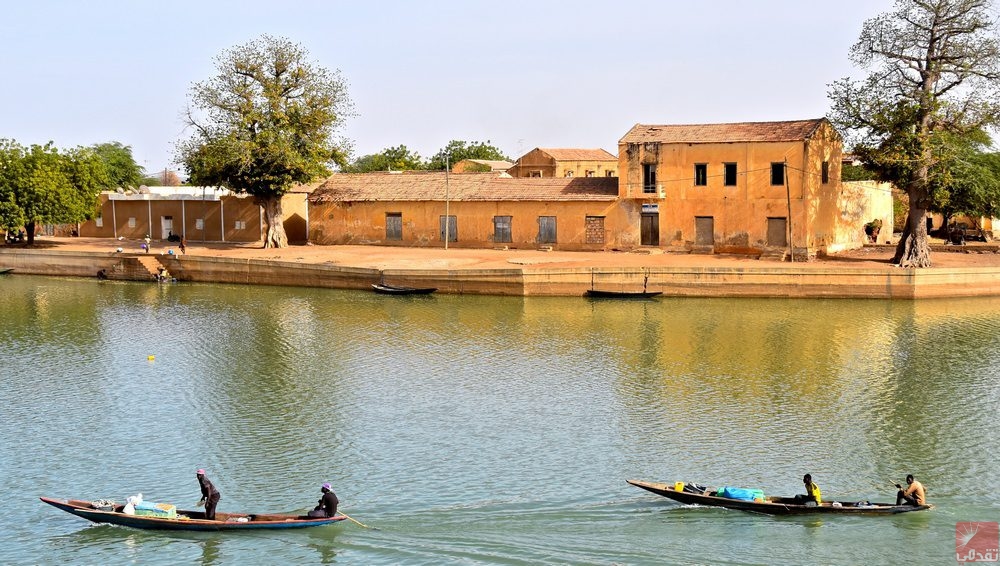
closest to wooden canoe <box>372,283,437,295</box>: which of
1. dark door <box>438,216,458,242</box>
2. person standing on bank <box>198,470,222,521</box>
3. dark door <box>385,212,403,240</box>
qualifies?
dark door <box>438,216,458,242</box>

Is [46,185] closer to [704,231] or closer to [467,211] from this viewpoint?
[467,211]

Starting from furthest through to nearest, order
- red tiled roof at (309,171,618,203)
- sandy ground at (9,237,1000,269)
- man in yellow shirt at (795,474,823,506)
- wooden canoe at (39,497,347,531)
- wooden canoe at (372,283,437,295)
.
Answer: red tiled roof at (309,171,618,203)
sandy ground at (9,237,1000,269)
wooden canoe at (372,283,437,295)
man in yellow shirt at (795,474,823,506)
wooden canoe at (39,497,347,531)

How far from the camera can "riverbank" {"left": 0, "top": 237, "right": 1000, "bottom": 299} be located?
3719 cm

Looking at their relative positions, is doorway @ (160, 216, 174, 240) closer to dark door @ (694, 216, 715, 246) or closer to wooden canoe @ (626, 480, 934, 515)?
dark door @ (694, 216, 715, 246)

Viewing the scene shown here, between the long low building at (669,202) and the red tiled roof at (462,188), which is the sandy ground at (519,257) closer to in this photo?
the long low building at (669,202)

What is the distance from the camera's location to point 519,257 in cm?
4266

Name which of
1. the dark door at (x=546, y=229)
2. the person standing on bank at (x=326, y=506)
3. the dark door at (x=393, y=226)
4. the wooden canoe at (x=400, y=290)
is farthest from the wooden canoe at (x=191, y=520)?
the dark door at (x=393, y=226)

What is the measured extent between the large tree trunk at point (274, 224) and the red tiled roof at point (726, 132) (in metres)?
16.6

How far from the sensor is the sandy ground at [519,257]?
39844 mm

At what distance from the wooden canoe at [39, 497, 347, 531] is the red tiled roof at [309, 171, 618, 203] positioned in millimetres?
30788

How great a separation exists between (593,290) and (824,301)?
336 inches

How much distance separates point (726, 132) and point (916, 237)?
359 inches

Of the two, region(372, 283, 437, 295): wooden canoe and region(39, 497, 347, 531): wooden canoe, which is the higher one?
region(372, 283, 437, 295): wooden canoe

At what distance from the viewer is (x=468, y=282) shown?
129ft
